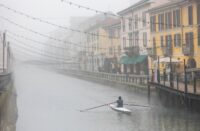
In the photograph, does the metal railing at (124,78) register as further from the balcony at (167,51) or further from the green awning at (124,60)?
the balcony at (167,51)

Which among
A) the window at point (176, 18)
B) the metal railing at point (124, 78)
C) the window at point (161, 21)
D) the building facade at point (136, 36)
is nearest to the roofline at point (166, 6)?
the window at point (176, 18)

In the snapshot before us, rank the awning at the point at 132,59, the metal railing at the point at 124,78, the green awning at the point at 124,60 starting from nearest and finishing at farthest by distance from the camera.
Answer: the metal railing at the point at 124,78 → the awning at the point at 132,59 → the green awning at the point at 124,60

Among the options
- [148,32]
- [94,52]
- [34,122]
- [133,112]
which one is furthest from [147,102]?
[94,52]

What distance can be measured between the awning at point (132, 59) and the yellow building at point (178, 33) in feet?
20.7

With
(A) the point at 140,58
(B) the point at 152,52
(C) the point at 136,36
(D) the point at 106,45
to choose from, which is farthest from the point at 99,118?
(D) the point at 106,45

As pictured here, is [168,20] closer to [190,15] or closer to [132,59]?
[190,15]

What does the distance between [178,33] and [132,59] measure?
20.8 metres

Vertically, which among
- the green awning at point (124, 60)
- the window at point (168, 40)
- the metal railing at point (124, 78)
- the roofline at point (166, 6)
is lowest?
the metal railing at point (124, 78)

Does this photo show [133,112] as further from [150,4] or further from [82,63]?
[82,63]

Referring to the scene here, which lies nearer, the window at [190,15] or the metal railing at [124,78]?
the window at [190,15]

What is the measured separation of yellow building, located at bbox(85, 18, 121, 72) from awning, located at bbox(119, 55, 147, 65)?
21.1 ft

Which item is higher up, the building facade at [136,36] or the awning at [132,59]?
the building facade at [136,36]

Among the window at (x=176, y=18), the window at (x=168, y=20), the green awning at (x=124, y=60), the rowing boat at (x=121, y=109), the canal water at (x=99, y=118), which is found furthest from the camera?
the green awning at (x=124, y=60)

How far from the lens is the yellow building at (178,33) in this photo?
6022cm
